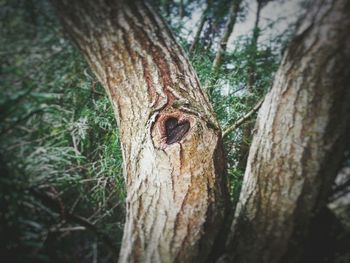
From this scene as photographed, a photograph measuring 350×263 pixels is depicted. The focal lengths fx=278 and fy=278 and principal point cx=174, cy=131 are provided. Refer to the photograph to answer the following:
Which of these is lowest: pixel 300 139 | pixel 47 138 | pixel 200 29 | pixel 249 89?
pixel 300 139

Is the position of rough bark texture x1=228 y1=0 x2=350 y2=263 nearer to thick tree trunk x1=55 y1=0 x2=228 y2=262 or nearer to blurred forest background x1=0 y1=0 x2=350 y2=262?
thick tree trunk x1=55 y1=0 x2=228 y2=262

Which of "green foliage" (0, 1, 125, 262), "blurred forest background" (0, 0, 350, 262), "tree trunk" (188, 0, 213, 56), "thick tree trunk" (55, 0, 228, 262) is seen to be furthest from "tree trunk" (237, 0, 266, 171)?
"green foliage" (0, 1, 125, 262)

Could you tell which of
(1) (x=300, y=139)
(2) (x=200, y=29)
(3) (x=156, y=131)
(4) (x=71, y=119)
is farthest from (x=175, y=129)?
(2) (x=200, y=29)

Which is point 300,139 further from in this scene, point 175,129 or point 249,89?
point 249,89

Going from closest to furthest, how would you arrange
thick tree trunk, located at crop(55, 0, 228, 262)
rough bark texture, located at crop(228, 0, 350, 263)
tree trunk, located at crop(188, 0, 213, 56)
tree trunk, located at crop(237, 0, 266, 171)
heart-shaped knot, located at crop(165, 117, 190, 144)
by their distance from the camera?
1. rough bark texture, located at crop(228, 0, 350, 263)
2. thick tree trunk, located at crop(55, 0, 228, 262)
3. heart-shaped knot, located at crop(165, 117, 190, 144)
4. tree trunk, located at crop(237, 0, 266, 171)
5. tree trunk, located at crop(188, 0, 213, 56)

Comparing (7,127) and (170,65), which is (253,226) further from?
(7,127)

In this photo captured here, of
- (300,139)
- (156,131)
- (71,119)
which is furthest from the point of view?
(71,119)

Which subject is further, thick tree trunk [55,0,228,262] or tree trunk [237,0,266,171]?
tree trunk [237,0,266,171]

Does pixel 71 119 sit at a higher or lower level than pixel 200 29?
lower
